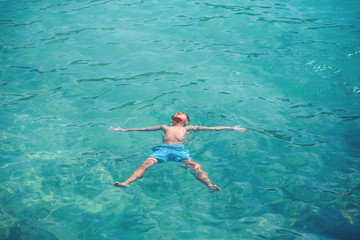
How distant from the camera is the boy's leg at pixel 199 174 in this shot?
15.6ft

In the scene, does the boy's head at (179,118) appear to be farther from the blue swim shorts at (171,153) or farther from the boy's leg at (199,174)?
the boy's leg at (199,174)

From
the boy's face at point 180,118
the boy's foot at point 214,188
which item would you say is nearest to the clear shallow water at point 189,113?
the boy's foot at point 214,188

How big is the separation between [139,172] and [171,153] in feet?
2.47

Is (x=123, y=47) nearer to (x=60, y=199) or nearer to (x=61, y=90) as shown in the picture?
(x=61, y=90)

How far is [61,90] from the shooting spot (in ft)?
25.9

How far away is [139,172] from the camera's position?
200 inches

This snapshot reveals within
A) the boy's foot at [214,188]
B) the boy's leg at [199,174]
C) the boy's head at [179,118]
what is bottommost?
the boy's leg at [199,174]

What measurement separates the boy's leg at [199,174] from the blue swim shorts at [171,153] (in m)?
0.12

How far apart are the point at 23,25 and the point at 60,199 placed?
9.27m

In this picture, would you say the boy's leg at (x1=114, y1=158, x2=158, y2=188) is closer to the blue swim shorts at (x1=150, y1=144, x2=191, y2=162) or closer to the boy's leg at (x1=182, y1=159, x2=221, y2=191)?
the blue swim shorts at (x1=150, y1=144, x2=191, y2=162)

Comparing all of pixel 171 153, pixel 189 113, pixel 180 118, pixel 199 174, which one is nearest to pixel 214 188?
pixel 199 174

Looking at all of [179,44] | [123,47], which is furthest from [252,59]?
[123,47]

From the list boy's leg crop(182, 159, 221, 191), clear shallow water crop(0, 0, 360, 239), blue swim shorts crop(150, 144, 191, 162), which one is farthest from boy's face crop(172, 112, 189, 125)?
boy's leg crop(182, 159, 221, 191)

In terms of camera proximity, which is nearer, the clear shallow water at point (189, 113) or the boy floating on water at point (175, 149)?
the clear shallow water at point (189, 113)
